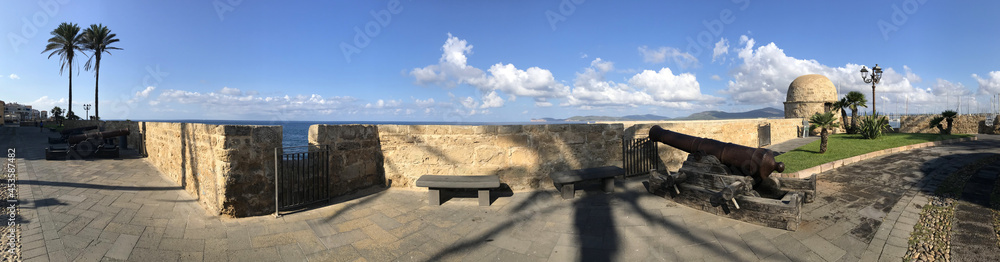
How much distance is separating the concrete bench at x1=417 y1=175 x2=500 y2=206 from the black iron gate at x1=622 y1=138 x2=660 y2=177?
2974 millimetres

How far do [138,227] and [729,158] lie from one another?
7298mm

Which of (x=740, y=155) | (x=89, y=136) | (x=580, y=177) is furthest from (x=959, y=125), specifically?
(x=89, y=136)

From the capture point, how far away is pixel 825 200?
4719 mm

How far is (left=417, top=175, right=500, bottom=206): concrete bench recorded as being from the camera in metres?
4.59

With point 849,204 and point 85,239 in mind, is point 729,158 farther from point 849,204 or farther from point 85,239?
point 85,239

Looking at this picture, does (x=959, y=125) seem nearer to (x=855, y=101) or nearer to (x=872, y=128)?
(x=855, y=101)

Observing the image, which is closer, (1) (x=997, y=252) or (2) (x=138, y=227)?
(1) (x=997, y=252)

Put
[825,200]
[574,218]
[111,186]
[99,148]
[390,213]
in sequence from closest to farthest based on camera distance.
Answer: [574,218]
[390,213]
[825,200]
[111,186]
[99,148]

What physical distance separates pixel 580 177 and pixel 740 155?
2114 millimetres

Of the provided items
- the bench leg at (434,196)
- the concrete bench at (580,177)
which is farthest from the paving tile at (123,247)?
the concrete bench at (580,177)

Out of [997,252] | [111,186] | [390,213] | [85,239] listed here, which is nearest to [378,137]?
[390,213]

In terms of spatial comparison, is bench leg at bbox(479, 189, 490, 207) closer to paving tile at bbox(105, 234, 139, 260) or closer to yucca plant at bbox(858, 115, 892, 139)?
paving tile at bbox(105, 234, 139, 260)

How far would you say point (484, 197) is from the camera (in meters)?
4.71

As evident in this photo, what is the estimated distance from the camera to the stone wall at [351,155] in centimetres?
518
